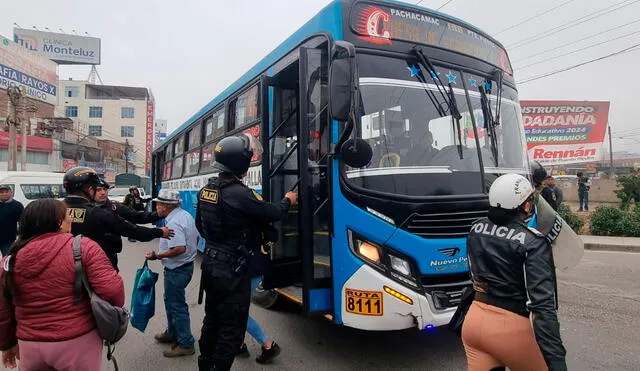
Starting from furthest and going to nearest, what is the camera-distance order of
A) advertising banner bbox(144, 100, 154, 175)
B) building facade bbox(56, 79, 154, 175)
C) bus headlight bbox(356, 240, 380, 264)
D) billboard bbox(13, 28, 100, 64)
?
building facade bbox(56, 79, 154, 175) < advertising banner bbox(144, 100, 154, 175) < billboard bbox(13, 28, 100, 64) < bus headlight bbox(356, 240, 380, 264)

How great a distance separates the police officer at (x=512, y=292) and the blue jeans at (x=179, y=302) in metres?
2.81

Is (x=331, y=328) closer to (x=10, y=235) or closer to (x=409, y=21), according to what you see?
(x=409, y=21)

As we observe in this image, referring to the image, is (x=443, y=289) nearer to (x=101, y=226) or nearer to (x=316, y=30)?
(x=316, y=30)

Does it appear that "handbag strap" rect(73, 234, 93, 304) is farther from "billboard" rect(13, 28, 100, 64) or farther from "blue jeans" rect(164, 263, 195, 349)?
"billboard" rect(13, 28, 100, 64)

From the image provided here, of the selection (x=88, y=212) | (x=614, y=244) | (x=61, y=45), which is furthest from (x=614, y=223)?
(x=61, y=45)

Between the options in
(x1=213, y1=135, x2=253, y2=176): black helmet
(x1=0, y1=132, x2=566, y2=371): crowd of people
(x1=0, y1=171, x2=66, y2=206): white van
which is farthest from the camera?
(x1=0, y1=171, x2=66, y2=206): white van

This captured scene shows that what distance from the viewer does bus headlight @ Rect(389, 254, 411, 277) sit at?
3.49 m

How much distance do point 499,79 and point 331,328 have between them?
10.9ft

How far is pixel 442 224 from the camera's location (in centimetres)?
363

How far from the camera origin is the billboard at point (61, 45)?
2106 inches

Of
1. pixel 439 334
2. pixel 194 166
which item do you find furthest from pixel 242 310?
pixel 194 166

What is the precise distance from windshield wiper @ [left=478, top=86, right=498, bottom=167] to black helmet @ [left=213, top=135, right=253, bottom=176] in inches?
91.8

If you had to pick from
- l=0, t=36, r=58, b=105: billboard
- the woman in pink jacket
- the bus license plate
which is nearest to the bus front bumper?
the bus license plate

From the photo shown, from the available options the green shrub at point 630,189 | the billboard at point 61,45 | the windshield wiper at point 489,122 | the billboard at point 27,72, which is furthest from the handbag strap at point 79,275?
the billboard at point 61,45
